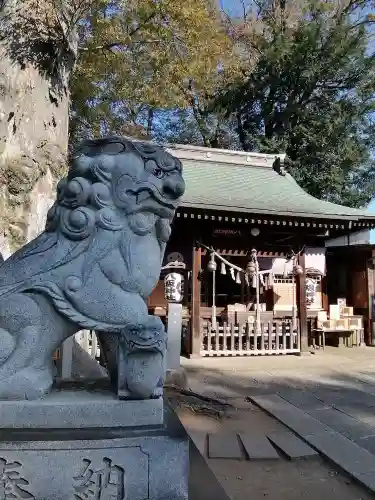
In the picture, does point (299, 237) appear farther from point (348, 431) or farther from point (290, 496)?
point (290, 496)

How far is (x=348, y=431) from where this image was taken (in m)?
4.54

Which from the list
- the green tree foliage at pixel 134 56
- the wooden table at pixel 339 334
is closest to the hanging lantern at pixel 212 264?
the wooden table at pixel 339 334

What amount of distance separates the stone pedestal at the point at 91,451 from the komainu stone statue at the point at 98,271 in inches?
4.4

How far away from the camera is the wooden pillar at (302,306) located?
33.8 feet

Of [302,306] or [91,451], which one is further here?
[302,306]

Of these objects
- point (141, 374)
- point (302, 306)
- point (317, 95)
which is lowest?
point (141, 374)

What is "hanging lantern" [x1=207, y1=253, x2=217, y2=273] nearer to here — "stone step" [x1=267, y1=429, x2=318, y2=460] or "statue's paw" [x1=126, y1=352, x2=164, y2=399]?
"stone step" [x1=267, y1=429, x2=318, y2=460]

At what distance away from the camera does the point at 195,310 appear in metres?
9.73

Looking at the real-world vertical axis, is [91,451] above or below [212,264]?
below

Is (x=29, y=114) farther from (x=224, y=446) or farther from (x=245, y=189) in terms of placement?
(x=245, y=189)

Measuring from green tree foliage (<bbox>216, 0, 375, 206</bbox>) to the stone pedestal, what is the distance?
1673 cm

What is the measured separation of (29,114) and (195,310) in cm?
585

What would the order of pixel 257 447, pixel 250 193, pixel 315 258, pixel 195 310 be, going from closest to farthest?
pixel 257 447 → pixel 195 310 → pixel 250 193 → pixel 315 258

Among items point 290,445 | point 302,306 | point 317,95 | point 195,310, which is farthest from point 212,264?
point 317,95
